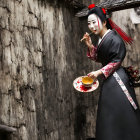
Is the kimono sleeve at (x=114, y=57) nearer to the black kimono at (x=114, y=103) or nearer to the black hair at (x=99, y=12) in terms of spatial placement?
the black kimono at (x=114, y=103)

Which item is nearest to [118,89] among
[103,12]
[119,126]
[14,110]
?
[119,126]

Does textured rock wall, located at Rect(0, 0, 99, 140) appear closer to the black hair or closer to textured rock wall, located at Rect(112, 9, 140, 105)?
the black hair

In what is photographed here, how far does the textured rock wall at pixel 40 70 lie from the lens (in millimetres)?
2520

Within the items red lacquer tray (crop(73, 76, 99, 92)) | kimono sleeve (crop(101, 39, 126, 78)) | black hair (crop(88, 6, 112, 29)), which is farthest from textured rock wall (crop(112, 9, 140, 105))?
red lacquer tray (crop(73, 76, 99, 92))

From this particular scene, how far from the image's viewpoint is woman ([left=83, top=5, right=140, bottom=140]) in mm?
2836

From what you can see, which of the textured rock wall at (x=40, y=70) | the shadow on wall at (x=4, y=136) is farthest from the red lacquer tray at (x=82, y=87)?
the shadow on wall at (x=4, y=136)

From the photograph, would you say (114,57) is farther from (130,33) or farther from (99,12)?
(130,33)

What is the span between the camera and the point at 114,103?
9.50 ft

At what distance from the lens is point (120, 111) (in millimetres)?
2865

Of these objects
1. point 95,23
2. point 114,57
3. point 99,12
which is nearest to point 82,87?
point 114,57

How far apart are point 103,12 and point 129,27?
1.67 m

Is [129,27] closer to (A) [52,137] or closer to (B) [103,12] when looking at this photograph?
(B) [103,12]

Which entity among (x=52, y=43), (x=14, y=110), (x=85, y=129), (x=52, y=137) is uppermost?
(x=52, y=43)

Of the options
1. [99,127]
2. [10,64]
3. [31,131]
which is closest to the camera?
[10,64]
